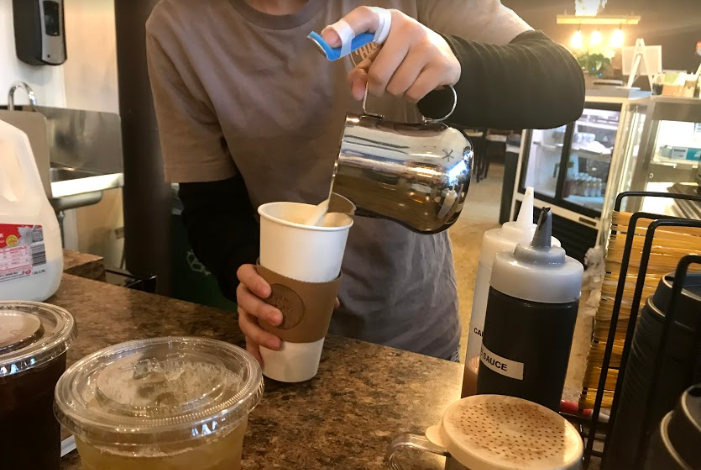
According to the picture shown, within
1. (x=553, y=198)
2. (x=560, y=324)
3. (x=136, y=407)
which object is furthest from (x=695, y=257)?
(x=553, y=198)

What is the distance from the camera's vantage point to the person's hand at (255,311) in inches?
24.4

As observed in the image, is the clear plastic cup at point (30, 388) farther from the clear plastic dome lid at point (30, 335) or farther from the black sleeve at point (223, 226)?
the black sleeve at point (223, 226)

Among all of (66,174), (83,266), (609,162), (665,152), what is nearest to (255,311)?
(83,266)

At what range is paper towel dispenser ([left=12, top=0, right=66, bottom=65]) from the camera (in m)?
2.08

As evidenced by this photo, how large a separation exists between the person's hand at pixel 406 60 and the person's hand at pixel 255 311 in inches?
10.3

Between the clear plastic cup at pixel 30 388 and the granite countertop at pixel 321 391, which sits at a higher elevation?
the clear plastic cup at pixel 30 388

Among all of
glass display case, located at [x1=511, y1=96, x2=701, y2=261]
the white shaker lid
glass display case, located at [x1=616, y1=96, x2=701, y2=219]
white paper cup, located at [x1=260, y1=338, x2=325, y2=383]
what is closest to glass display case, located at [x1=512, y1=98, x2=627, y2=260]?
glass display case, located at [x1=511, y1=96, x2=701, y2=261]

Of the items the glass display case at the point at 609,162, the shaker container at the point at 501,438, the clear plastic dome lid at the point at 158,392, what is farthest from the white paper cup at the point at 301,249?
the glass display case at the point at 609,162

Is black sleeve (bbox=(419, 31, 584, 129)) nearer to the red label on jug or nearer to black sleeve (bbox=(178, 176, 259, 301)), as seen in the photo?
black sleeve (bbox=(178, 176, 259, 301))

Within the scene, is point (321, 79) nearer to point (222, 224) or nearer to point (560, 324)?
point (222, 224)

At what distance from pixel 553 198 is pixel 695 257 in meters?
4.32

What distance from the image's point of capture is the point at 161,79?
37.1 inches

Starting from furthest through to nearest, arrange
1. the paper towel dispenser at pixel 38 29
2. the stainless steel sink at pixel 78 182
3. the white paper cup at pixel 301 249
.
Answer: the paper towel dispenser at pixel 38 29
the stainless steel sink at pixel 78 182
the white paper cup at pixel 301 249

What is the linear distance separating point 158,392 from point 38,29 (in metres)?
2.19
